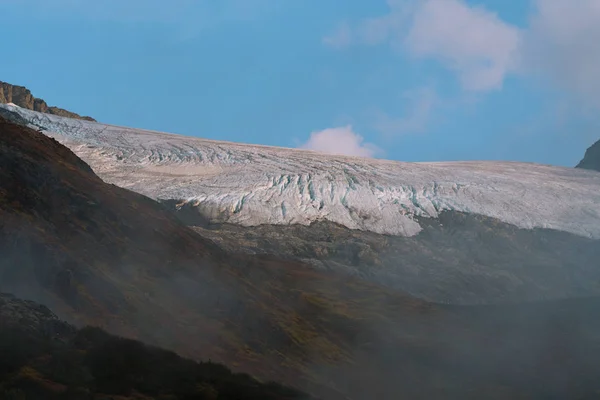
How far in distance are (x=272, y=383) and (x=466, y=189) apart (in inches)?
2059

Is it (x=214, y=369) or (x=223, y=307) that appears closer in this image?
(x=214, y=369)

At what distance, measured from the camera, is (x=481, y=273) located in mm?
62156

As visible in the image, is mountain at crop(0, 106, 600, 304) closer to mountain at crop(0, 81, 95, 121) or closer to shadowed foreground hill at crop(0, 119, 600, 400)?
shadowed foreground hill at crop(0, 119, 600, 400)

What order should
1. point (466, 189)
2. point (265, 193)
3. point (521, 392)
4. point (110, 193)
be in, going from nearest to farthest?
point (521, 392)
point (110, 193)
point (265, 193)
point (466, 189)

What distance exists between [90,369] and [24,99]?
111724 millimetres

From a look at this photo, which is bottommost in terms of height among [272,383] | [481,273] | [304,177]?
[272,383]

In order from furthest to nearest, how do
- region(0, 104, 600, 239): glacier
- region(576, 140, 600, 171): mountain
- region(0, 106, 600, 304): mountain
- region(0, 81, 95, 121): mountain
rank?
region(0, 81, 95, 121): mountain → region(576, 140, 600, 171): mountain → region(0, 104, 600, 239): glacier → region(0, 106, 600, 304): mountain

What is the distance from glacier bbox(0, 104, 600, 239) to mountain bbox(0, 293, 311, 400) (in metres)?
39.2

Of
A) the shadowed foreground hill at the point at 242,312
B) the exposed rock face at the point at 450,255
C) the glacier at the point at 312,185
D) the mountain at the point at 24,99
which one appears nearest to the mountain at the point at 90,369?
the shadowed foreground hill at the point at 242,312

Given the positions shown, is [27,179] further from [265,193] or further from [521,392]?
[265,193]

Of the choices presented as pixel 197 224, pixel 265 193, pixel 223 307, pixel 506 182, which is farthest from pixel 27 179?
pixel 506 182

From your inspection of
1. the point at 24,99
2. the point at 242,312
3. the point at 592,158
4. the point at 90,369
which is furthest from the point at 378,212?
the point at 24,99

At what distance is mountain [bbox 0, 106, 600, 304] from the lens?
61.4 metres

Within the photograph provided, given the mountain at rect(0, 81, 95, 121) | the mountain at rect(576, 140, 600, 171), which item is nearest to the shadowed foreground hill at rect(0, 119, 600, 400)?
the mountain at rect(576, 140, 600, 171)
